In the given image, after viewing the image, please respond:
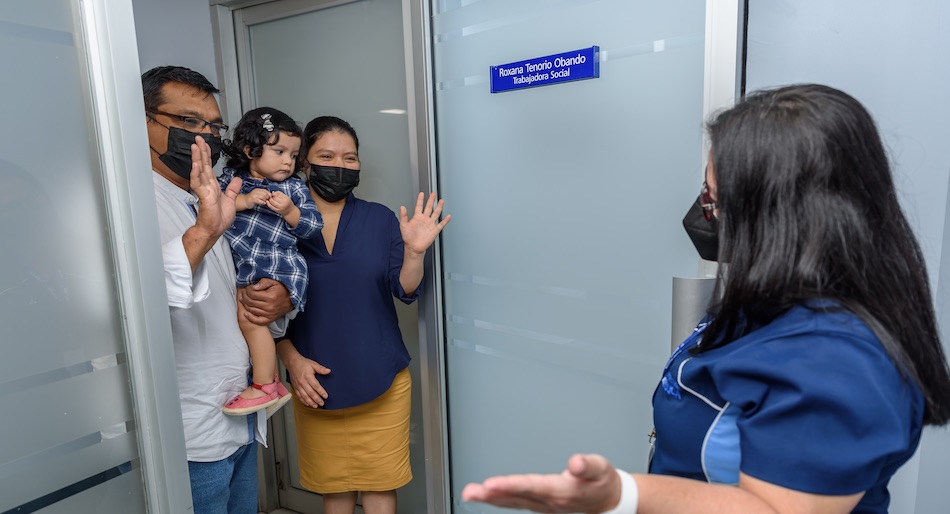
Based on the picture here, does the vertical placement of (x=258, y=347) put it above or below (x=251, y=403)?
above

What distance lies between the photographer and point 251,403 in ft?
5.17

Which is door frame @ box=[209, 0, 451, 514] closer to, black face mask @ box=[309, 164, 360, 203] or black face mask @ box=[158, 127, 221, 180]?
black face mask @ box=[309, 164, 360, 203]

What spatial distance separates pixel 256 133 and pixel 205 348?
2.13 ft

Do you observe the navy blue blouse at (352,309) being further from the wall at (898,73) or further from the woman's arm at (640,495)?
the woman's arm at (640,495)

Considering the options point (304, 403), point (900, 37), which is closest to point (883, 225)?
point (900, 37)

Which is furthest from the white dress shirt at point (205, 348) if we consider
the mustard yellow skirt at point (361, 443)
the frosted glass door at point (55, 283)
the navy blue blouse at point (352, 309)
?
the mustard yellow skirt at point (361, 443)

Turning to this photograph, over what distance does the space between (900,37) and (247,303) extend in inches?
66.6

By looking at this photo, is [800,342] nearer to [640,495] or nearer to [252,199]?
[640,495]

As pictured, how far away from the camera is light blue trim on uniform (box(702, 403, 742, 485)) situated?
0.83m

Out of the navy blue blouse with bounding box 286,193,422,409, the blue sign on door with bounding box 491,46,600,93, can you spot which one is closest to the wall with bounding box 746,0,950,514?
the blue sign on door with bounding box 491,46,600,93

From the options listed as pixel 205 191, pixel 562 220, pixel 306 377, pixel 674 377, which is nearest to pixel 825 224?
pixel 674 377

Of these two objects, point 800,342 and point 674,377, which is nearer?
point 800,342

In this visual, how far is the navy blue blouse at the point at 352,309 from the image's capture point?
1915 millimetres

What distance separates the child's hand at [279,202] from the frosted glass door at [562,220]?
Answer: 22.9 inches
